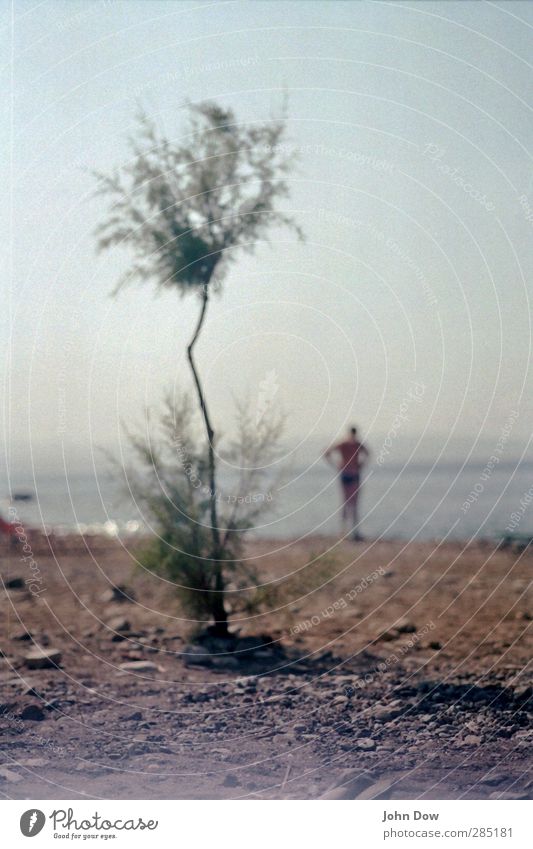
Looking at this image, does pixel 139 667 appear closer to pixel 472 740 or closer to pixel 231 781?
pixel 231 781

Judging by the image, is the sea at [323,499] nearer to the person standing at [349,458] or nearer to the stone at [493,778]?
the person standing at [349,458]

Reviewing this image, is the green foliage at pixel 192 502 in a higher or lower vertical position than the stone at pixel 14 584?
higher

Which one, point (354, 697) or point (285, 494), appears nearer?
point (354, 697)

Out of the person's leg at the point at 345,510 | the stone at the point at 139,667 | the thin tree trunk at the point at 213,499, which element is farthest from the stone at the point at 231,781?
the person's leg at the point at 345,510

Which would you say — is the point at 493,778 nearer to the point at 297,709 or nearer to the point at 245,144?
the point at 297,709

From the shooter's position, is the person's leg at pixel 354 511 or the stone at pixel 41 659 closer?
the stone at pixel 41 659

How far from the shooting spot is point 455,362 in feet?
17.7

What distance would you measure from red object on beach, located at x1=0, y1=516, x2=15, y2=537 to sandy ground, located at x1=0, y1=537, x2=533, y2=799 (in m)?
0.48

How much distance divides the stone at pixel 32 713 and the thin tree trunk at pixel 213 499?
46.2 inches

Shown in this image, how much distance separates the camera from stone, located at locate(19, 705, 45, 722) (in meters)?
5.09

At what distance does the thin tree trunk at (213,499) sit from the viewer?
212 inches
